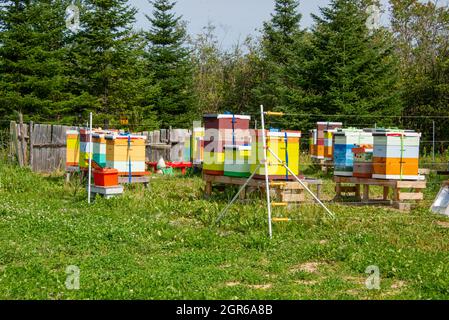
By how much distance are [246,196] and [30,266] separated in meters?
6.50

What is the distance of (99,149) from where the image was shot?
51.6 ft

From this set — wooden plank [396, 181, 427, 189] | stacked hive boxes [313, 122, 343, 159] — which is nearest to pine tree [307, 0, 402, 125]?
stacked hive boxes [313, 122, 343, 159]

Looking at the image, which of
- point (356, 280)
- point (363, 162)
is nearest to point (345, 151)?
point (363, 162)

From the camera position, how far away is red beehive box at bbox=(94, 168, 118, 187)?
44.3 ft

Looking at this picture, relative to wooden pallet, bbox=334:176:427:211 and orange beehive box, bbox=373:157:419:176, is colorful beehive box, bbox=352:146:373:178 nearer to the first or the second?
wooden pallet, bbox=334:176:427:211

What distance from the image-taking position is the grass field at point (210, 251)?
663 cm

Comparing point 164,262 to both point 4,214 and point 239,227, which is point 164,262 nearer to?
point 239,227

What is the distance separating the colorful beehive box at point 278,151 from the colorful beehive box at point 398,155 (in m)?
2.04

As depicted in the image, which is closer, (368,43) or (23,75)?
(23,75)

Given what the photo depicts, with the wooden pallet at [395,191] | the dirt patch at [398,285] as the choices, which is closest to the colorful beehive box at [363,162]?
the wooden pallet at [395,191]

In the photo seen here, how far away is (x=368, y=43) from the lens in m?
35.6

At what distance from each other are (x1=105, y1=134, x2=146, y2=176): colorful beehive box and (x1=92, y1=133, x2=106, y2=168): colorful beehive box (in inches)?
23.0

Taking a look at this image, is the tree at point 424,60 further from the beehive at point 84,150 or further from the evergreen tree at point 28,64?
the evergreen tree at point 28,64

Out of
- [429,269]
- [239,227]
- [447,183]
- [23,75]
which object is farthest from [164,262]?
[23,75]
